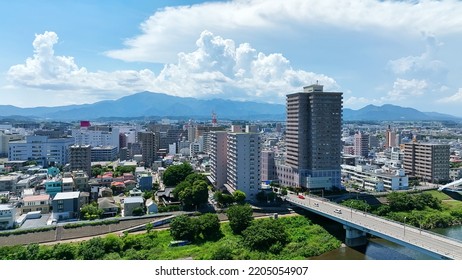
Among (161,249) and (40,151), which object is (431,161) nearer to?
(161,249)

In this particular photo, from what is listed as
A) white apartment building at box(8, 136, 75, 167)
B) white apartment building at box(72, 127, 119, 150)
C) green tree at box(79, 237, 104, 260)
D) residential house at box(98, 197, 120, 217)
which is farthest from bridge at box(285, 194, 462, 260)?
white apartment building at box(72, 127, 119, 150)

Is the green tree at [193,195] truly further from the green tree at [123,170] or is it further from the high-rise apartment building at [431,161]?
the high-rise apartment building at [431,161]

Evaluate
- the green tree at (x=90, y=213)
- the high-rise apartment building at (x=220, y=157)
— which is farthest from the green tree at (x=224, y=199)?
the green tree at (x=90, y=213)

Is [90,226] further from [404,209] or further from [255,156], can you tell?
[404,209]

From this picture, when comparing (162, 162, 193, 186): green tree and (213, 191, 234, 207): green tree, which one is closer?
(213, 191, 234, 207): green tree

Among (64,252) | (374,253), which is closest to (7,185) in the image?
(64,252)

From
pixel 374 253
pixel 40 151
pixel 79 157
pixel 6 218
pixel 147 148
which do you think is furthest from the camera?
pixel 40 151

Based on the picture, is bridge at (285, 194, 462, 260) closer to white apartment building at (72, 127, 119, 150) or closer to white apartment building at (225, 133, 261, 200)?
white apartment building at (225, 133, 261, 200)

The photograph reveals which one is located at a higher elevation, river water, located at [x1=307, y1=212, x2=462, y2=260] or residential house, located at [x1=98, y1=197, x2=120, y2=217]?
residential house, located at [x1=98, y1=197, x2=120, y2=217]
